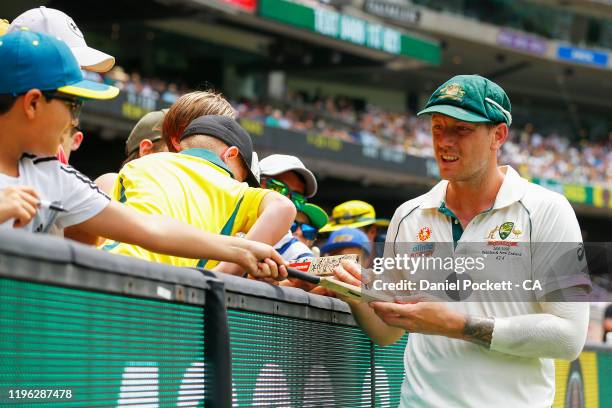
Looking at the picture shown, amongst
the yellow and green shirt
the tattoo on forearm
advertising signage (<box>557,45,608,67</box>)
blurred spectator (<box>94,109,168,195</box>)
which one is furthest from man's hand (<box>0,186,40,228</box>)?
advertising signage (<box>557,45,608,67</box>)

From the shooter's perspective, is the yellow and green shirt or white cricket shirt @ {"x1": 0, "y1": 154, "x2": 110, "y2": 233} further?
the yellow and green shirt

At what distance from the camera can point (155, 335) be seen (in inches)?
88.2

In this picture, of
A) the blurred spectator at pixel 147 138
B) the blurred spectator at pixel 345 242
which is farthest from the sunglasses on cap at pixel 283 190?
the blurred spectator at pixel 345 242

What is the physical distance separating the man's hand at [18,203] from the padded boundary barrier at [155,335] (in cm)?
18

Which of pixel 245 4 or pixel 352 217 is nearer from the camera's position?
pixel 352 217

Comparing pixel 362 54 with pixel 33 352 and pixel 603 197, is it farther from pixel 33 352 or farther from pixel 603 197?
pixel 33 352

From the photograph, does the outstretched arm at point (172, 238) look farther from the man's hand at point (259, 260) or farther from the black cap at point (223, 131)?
the black cap at point (223, 131)

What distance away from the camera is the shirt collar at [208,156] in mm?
3275

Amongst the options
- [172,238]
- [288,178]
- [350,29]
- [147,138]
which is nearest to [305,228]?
[288,178]

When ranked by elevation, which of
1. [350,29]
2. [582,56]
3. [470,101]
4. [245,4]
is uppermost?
[582,56]

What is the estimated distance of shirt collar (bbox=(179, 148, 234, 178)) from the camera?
3.27 m

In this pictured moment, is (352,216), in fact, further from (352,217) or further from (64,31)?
(64,31)

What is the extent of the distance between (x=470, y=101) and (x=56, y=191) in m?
1.20

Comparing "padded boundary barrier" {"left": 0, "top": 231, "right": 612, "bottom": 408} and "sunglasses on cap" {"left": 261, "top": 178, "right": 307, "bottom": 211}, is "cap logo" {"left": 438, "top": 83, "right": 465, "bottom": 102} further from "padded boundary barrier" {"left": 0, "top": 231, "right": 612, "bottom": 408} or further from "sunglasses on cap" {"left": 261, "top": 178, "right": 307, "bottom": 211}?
"sunglasses on cap" {"left": 261, "top": 178, "right": 307, "bottom": 211}
